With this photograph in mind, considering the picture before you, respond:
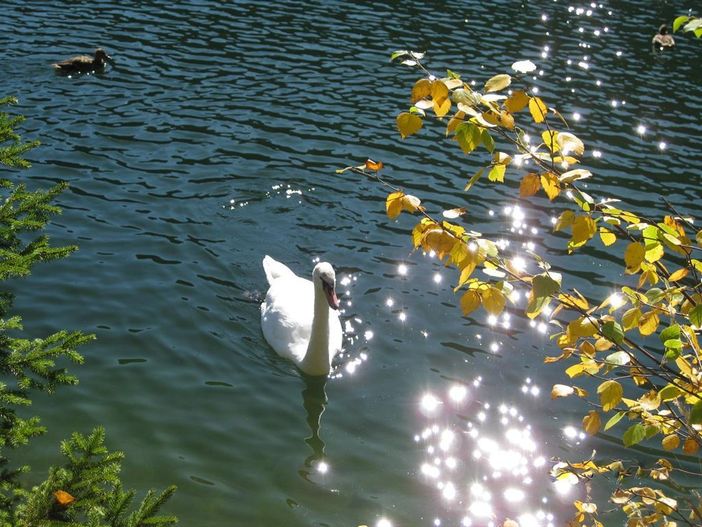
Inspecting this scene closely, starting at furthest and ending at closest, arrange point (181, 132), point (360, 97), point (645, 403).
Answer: point (360, 97) → point (181, 132) → point (645, 403)

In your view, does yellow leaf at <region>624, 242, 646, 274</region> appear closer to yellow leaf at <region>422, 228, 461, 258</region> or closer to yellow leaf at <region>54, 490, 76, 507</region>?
yellow leaf at <region>422, 228, 461, 258</region>

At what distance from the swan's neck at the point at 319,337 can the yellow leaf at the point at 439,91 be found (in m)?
5.40

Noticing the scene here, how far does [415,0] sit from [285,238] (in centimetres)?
1889

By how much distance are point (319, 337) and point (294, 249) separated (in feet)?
11.0

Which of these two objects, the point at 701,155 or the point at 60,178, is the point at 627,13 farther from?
the point at 60,178

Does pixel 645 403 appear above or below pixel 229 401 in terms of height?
above

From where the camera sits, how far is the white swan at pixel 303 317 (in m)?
9.27

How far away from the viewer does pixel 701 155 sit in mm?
17125

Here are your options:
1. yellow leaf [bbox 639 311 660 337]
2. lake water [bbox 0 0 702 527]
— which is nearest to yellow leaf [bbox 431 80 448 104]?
yellow leaf [bbox 639 311 660 337]

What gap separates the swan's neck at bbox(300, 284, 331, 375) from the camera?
366 inches

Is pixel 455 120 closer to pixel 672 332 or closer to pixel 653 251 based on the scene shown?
pixel 653 251

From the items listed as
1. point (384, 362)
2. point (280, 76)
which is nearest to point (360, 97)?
point (280, 76)

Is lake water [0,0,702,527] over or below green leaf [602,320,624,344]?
below

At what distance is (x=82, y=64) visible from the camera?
60.4 ft
